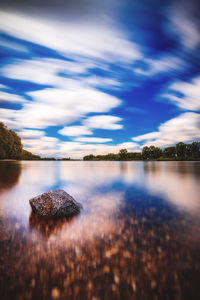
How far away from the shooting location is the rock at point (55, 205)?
22.3ft

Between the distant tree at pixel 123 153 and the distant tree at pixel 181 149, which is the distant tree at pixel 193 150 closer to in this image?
the distant tree at pixel 181 149

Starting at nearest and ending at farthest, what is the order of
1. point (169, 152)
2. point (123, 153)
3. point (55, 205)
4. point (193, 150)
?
point (55, 205) → point (193, 150) → point (169, 152) → point (123, 153)

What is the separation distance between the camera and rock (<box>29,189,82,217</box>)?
680cm

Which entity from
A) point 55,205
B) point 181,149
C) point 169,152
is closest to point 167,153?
point 169,152

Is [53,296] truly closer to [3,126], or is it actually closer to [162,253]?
[162,253]

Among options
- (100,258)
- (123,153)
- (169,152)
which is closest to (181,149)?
(169,152)

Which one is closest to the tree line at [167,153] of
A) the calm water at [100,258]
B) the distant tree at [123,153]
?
the distant tree at [123,153]

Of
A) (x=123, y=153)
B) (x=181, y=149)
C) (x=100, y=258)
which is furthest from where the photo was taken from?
(x=123, y=153)

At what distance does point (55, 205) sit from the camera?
6871 millimetres

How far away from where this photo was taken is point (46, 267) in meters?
3.48

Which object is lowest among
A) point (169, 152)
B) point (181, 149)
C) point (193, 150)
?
point (169, 152)

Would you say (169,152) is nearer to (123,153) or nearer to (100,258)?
(123,153)

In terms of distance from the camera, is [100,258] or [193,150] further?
[193,150]

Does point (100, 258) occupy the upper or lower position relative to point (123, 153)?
lower
